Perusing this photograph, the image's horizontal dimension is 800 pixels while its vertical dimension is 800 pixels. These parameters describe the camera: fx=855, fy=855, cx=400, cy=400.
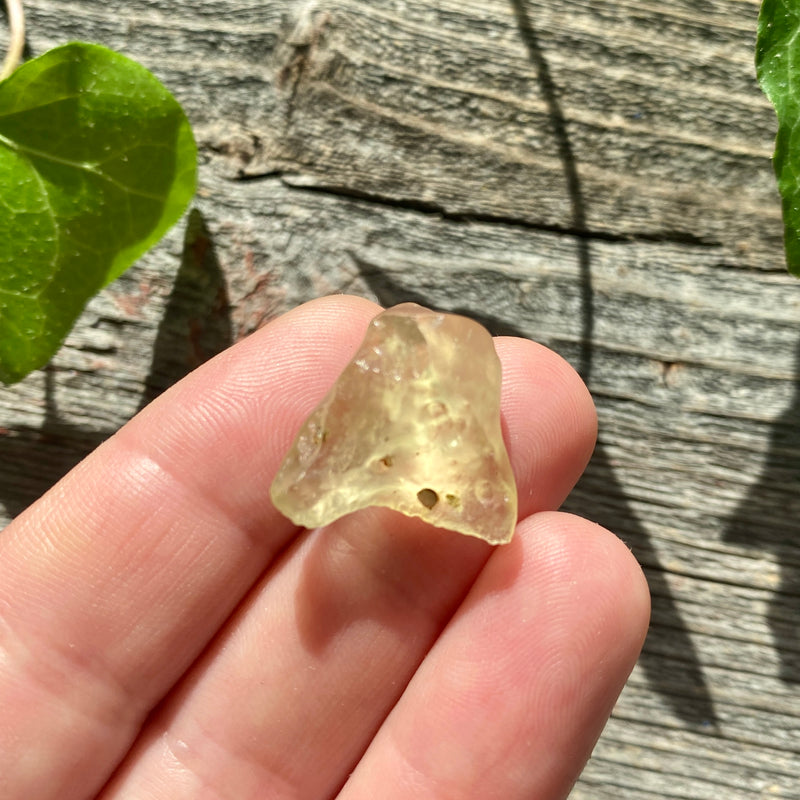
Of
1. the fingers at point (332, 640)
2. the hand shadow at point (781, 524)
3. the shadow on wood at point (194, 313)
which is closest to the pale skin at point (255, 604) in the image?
the fingers at point (332, 640)

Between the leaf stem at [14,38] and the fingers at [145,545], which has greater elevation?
the leaf stem at [14,38]

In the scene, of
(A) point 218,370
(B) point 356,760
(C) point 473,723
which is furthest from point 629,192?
(B) point 356,760

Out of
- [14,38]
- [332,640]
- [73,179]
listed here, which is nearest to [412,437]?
[332,640]

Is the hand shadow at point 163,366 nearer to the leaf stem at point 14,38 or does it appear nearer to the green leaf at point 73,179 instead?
the green leaf at point 73,179

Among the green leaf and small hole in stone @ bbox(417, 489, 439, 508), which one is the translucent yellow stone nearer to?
small hole in stone @ bbox(417, 489, 439, 508)

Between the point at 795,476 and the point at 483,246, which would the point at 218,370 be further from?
the point at 795,476

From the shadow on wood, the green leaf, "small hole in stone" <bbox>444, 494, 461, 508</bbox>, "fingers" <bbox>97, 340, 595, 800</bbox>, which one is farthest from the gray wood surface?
"small hole in stone" <bbox>444, 494, 461, 508</bbox>

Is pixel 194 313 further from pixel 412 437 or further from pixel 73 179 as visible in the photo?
pixel 412 437
